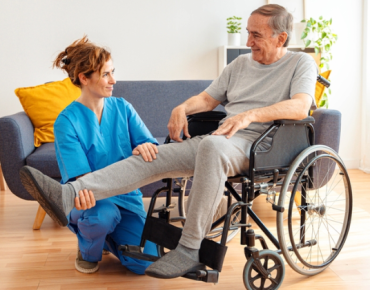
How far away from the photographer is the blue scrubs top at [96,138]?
1941 millimetres

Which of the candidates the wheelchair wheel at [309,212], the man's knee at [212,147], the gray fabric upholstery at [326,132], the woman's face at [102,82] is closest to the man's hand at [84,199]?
the man's knee at [212,147]

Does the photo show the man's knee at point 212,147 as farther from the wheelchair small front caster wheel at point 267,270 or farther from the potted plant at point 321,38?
the potted plant at point 321,38

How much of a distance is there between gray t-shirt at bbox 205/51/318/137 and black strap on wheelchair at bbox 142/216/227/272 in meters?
0.50

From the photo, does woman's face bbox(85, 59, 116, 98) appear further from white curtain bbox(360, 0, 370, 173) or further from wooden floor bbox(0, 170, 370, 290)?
white curtain bbox(360, 0, 370, 173)

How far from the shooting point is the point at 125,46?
12.6 feet

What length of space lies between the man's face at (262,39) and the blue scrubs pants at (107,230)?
2.91ft


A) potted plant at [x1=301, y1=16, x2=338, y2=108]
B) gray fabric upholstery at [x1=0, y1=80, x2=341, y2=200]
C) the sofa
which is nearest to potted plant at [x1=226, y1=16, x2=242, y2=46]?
potted plant at [x1=301, y1=16, x2=338, y2=108]

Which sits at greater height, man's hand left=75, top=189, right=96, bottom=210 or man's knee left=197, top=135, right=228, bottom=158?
man's knee left=197, top=135, right=228, bottom=158

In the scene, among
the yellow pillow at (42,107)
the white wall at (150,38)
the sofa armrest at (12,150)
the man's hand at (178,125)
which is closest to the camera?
the man's hand at (178,125)

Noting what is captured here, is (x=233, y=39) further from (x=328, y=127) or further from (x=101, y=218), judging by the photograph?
(x=101, y=218)

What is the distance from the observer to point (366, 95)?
4008 millimetres

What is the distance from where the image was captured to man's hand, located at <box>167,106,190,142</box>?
1.90 metres

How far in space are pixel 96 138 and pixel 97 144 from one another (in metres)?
0.03

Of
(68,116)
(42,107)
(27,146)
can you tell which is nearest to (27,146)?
(27,146)
